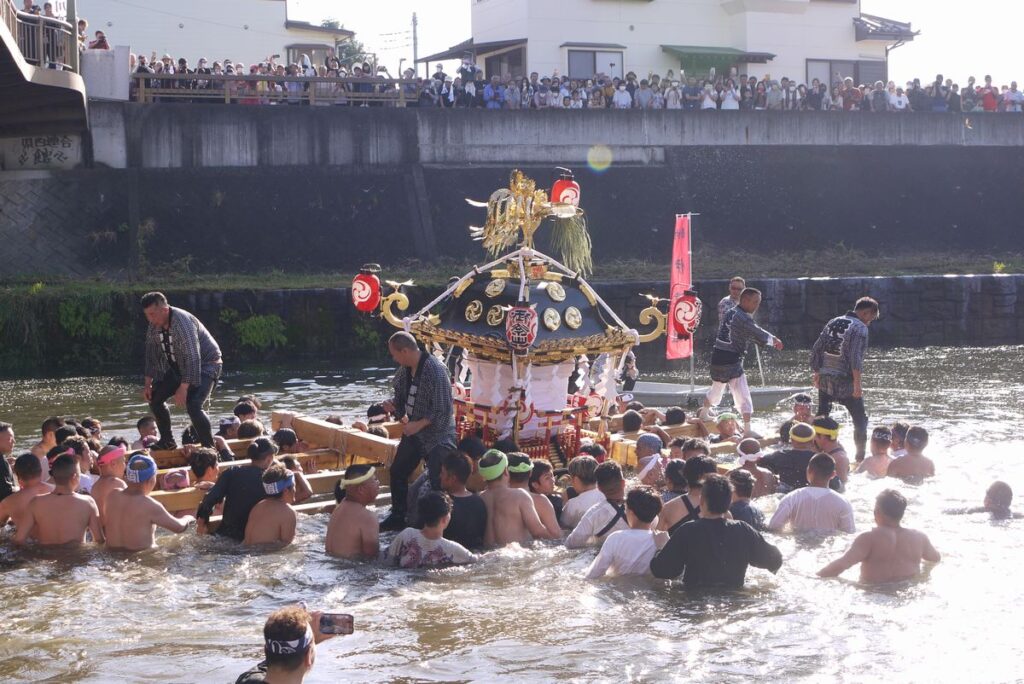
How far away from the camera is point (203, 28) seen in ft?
127

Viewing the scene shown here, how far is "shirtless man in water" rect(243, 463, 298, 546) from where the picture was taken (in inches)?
353

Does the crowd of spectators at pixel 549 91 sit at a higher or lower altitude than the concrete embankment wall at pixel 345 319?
higher

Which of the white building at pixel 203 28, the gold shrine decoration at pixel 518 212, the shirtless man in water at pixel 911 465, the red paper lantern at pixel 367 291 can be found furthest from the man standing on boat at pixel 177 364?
the white building at pixel 203 28

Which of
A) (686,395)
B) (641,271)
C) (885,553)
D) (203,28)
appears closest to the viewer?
(885,553)

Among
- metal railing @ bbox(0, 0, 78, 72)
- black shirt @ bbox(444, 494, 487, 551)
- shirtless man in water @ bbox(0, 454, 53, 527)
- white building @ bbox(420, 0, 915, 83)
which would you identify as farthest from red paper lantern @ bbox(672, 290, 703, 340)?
white building @ bbox(420, 0, 915, 83)

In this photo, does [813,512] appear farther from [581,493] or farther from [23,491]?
[23,491]

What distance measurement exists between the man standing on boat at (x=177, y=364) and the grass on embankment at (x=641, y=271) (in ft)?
39.9

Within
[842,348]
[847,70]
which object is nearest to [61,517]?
[842,348]

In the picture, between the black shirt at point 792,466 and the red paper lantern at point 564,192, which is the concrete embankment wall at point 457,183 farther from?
the black shirt at point 792,466

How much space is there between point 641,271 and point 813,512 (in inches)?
712

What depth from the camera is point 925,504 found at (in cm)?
1062

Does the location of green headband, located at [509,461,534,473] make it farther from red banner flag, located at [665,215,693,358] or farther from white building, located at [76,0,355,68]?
white building, located at [76,0,355,68]

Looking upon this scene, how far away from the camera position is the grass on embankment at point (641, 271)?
2373 centimetres

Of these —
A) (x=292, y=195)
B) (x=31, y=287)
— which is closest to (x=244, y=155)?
(x=292, y=195)
